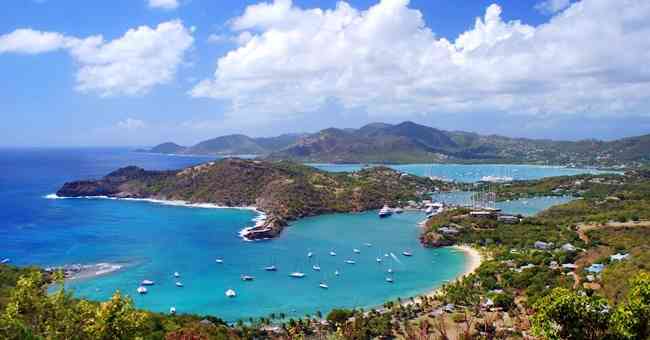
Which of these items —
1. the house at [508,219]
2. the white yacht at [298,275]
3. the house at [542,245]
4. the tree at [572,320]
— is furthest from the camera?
the house at [508,219]

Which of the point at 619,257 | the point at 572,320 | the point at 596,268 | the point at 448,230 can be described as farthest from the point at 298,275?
the point at 572,320

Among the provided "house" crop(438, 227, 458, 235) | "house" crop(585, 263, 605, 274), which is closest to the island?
"house" crop(438, 227, 458, 235)

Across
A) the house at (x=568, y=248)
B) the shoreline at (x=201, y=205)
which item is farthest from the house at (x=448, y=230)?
the shoreline at (x=201, y=205)

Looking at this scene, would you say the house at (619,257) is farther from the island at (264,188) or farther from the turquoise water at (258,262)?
the island at (264,188)

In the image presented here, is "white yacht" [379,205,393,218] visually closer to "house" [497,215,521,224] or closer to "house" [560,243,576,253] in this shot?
"house" [497,215,521,224]

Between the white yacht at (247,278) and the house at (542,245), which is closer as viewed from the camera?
the white yacht at (247,278)

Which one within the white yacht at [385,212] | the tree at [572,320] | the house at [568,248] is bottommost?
the white yacht at [385,212]

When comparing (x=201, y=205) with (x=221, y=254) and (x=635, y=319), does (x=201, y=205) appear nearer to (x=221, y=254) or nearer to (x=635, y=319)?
(x=221, y=254)
